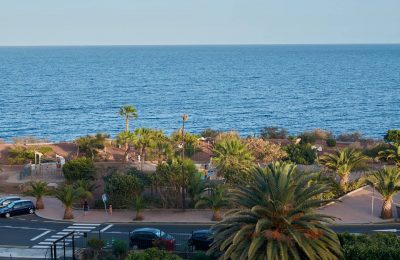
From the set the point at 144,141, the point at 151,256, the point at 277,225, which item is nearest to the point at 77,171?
the point at 144,141

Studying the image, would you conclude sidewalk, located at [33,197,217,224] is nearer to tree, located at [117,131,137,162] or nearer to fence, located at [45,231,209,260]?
fence, located at [45,231,209,260]

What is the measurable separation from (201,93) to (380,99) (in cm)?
3886

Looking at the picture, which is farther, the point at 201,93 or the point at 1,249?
the point at 201,93

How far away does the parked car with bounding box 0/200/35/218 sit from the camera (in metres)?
39.0

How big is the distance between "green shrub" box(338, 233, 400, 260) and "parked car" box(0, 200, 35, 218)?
21.2 meters

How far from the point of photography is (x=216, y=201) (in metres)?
37.2

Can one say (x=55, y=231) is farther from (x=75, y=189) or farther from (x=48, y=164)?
(x=48, y=164)

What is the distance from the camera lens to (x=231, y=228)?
2383 cm

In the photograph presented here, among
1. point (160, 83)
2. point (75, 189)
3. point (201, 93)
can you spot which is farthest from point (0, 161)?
point (160, 83)

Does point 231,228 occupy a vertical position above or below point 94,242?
above

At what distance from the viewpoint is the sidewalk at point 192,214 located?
123ft

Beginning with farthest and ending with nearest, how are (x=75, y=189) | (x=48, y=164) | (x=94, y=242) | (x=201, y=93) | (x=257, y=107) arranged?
(x=201, y=93)
(x=257, y=107)
(x=48, y=164)
(x=75, y=189)
(x=94, y=242)

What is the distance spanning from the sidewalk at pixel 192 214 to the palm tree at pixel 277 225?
13.3m

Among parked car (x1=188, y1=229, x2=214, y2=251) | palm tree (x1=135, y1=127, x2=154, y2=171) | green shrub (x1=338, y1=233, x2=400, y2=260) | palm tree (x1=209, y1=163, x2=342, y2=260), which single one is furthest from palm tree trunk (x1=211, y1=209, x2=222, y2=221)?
palm tree (x1=135, y1=127, x2=154, y2=171)
